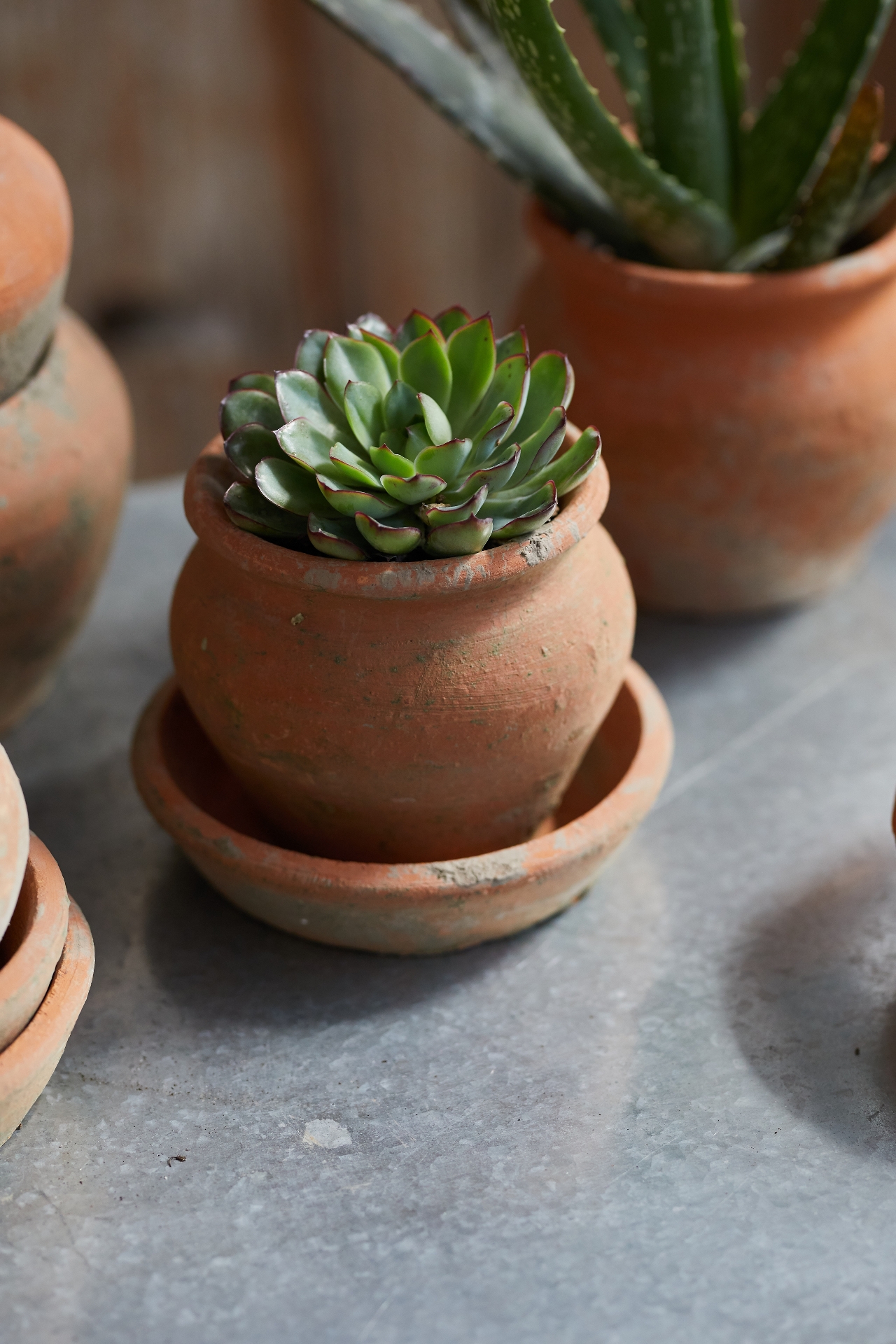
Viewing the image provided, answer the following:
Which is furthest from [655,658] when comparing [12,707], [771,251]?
[12,707]

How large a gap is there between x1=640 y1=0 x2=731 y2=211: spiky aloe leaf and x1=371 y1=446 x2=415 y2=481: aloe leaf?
41cm

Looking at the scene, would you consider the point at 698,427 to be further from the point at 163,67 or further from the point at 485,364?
the point at 163,67

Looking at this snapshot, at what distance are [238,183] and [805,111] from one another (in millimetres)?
980

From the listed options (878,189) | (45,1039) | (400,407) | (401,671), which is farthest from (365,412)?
(878,189)

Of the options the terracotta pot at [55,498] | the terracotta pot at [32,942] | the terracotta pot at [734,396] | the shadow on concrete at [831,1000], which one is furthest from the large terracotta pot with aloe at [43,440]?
the shadow on concrete at [831,1000]

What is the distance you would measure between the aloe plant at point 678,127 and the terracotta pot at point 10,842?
0.52 m

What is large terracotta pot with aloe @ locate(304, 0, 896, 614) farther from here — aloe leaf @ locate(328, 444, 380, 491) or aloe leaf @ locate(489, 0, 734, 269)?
aloe leaf @ locate(328, 444, 380, 491)

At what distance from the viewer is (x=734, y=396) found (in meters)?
0.90

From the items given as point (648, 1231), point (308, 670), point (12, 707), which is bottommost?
point (12, 707)

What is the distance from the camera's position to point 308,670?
2.19 ft

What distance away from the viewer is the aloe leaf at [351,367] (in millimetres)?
690

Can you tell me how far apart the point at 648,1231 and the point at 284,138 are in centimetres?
147

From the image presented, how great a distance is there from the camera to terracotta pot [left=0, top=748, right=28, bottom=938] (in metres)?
0.59

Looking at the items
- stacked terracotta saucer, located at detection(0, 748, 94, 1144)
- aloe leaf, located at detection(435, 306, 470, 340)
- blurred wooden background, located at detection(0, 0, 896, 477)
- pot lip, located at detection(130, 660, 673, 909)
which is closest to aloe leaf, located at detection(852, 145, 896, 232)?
aloe leaf, located at detection(435, 306, 470, 340)
